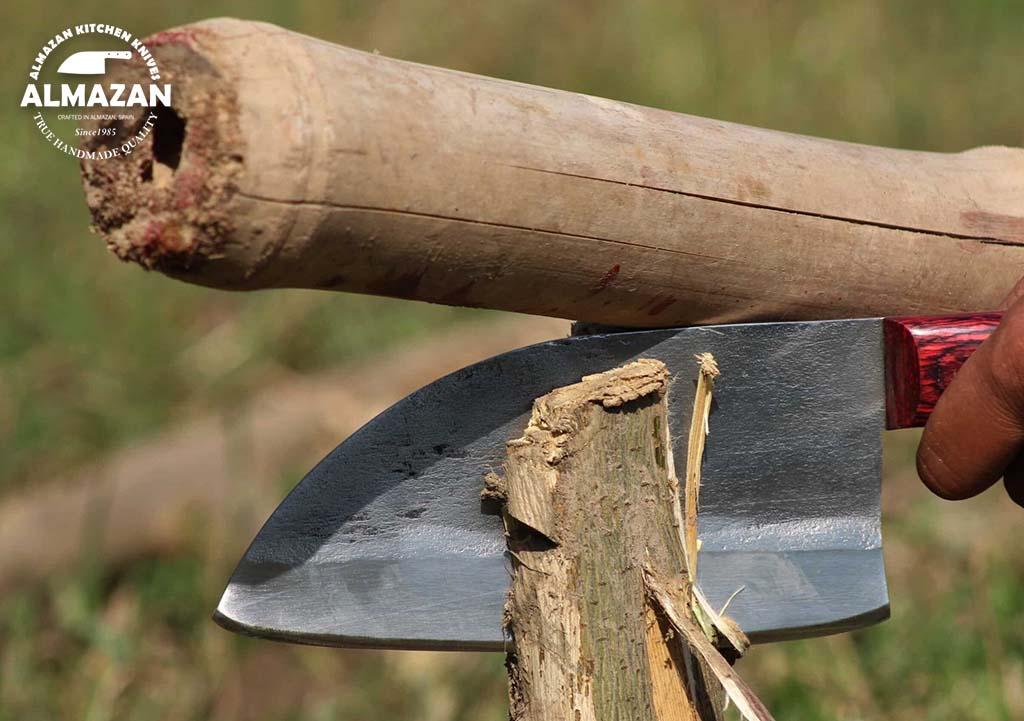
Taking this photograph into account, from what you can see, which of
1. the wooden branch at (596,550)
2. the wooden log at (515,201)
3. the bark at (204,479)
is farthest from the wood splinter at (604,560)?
the bark at (204,479)

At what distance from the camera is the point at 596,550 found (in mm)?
1150

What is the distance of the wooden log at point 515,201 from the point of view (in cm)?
89

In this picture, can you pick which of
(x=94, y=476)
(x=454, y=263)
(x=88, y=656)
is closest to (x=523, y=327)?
(x=94, y=476)

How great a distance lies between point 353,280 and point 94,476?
2.54 m

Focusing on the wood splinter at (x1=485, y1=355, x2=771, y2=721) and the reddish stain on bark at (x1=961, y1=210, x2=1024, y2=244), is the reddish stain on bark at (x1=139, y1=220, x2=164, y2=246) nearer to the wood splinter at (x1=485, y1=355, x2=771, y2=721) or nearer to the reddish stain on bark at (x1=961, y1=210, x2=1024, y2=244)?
the wood splinter at (x1=485, y1=355, x2=771, y2=721)

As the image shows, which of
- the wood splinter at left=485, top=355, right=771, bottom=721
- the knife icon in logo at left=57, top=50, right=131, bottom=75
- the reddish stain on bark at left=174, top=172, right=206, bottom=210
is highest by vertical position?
the knife icon in logo at left=57, top=50, right=131, bottom=75

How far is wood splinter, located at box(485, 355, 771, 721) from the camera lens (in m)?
1.14

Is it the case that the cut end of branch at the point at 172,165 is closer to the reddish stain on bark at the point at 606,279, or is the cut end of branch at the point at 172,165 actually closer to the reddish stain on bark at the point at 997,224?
the reddish stain on bark at the point at 606,279

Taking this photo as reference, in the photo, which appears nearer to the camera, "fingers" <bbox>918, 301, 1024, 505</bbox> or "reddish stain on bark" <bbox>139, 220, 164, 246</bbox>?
"reddish stain on bark" <bbox>139, 220, 164, 246</bbox>

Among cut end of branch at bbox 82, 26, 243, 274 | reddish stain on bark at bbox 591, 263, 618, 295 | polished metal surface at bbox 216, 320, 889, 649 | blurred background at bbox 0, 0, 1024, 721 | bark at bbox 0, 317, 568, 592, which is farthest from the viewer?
bark at bbox 0, 317, 568, 592

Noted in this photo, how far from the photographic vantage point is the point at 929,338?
47.2 inches

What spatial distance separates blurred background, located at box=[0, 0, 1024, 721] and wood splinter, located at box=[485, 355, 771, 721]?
4.26 ft

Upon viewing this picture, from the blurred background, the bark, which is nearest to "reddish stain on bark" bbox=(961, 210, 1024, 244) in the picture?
Result: the blurred background

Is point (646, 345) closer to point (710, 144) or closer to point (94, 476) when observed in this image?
point (710, 144)
